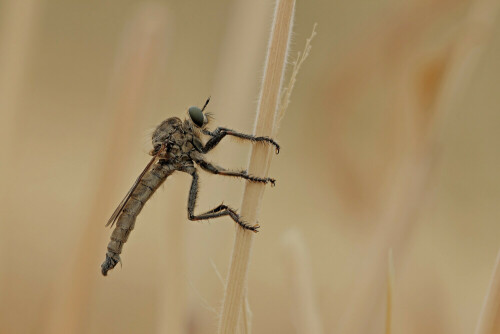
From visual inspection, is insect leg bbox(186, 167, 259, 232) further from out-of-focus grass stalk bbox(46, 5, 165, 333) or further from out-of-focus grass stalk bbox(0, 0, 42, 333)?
out-of-focus grass stalk bbox(0, 0, 42, 333)

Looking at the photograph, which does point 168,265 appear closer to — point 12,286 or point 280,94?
point 280,94

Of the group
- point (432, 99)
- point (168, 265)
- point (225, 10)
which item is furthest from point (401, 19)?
point (225, 10)

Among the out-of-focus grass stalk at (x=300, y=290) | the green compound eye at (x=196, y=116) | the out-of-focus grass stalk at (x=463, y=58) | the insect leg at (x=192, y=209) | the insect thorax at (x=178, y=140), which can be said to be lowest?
the out-of-focus grass stalk at (x=300, y=290)

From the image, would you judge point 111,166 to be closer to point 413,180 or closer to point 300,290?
point 300,290

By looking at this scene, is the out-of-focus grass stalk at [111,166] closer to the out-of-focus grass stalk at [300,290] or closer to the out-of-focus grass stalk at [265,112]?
the out-of-focus grass stalk at [300,290]

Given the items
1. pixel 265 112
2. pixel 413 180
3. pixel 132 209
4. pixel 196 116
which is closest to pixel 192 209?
pixel 132 209

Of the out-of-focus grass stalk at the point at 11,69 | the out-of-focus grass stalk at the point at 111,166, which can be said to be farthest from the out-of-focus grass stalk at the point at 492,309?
the out-of-focus grass stalk at the point at 11,69
